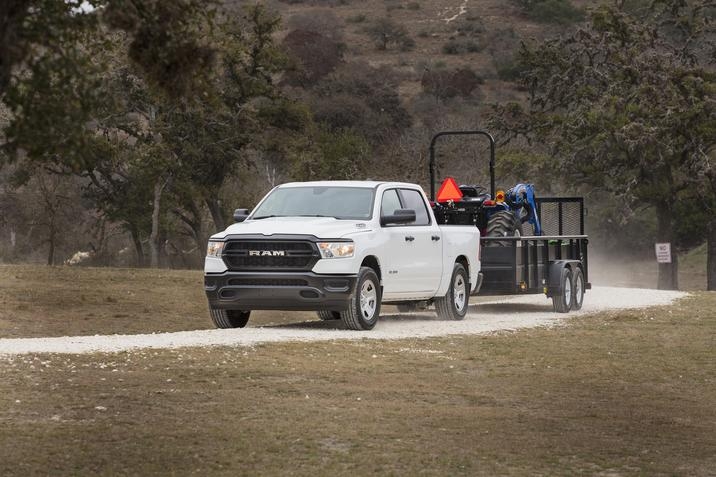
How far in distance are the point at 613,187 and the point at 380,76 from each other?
5423 cm

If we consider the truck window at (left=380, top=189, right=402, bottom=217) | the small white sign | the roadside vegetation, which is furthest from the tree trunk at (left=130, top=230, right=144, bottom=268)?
the roadside vegetation

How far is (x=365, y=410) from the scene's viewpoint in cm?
1266

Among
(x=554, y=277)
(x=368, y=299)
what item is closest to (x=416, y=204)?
(x=368, y=299)

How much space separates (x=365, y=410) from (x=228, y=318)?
24.2 ft

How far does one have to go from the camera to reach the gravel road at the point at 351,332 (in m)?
16.7

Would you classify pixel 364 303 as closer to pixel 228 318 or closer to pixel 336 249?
pixel 336 249

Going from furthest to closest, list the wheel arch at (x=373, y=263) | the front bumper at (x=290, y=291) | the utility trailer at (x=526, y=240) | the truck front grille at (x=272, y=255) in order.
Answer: the utility trailer at (x=526, y=240), the wheel arch at (x=373, y=263), the truck front grille at (x=272, y=255), the front bumper at (x=290, y=291)

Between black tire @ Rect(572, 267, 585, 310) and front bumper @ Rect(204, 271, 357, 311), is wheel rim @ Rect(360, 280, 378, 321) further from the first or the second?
black tire @ Rect(572, 267, 585, 310)

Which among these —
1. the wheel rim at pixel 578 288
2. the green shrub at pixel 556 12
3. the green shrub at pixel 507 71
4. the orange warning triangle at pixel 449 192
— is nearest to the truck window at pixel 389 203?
the orange warning triangle at pixel 449 192

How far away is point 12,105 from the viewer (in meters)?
9.40

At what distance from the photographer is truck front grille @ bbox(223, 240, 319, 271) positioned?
733 inches

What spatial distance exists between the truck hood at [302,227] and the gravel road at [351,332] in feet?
4.17

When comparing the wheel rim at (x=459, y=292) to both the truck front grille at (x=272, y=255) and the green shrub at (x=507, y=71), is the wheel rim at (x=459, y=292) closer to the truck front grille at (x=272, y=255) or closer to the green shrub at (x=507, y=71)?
the truck front grille at (x=272, y=255)

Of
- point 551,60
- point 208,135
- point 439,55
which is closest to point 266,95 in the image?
point 208,135
